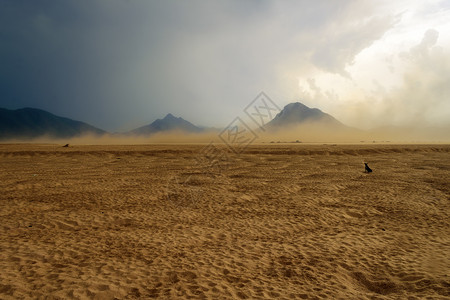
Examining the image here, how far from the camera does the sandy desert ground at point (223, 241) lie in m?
5.47

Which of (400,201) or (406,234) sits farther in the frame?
(400,201)

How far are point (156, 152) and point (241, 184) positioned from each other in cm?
2385

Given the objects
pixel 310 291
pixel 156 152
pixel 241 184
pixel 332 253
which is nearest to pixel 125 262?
pixel 310 291

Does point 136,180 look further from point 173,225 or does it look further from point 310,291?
point 310,291

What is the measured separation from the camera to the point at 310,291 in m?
5.39

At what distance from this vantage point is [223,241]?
796 cm

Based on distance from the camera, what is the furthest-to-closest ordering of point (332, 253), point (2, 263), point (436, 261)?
point (332, 253), point (436, 261), point (2, 263)

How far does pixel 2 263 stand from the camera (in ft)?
20.2

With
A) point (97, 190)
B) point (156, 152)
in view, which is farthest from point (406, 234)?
point (156, 152)

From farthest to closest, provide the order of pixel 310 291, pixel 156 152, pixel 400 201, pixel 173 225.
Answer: pixel 156 152, pixel 400 201, pixel 173 225, pixel 310 291

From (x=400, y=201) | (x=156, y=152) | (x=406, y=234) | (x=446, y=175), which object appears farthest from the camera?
(x=156, y=152)

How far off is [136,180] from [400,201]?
51.9 ft

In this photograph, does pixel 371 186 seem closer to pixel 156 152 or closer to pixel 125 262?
pixel 125 262

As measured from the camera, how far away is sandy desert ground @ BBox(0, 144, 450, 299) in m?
5.47
